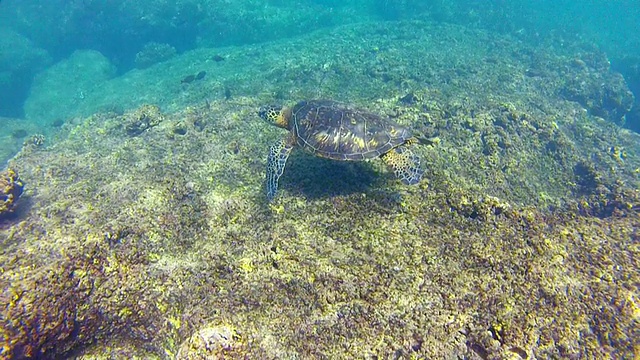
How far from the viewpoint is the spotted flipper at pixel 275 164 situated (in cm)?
479

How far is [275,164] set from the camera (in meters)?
5.03

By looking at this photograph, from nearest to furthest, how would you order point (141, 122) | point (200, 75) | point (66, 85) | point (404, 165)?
1. point (404, 165)
2. point (141, 122)
3. point (200, 75)
4. point (66, 85)

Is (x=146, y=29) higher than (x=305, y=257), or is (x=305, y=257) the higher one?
(x=305, y=257)

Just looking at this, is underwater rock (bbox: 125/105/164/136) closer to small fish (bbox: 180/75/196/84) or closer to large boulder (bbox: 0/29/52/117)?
small fish (bbox: 180/75/196/84)

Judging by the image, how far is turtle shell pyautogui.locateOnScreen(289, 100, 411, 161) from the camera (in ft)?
15.8

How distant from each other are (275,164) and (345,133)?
1379mm

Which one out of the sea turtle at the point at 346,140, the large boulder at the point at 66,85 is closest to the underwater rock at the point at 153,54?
the large boulder at the point at 66,85

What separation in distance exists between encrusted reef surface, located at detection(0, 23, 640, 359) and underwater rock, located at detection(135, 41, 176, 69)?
1856cm

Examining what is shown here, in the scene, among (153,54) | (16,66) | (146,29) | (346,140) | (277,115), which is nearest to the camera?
(346,140)

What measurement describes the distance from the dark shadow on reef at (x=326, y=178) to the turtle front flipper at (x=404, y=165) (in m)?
0.42

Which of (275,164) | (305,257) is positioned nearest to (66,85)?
(275,164)

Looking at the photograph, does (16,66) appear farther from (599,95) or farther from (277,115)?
(599,95)

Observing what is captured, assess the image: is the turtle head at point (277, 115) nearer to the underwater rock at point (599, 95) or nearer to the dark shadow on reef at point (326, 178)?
the dark shadow on reef at point (326, 178)

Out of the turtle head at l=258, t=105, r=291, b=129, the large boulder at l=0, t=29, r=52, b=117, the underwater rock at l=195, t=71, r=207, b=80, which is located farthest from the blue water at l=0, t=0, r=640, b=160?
the turtle head at l=258, t=105, r=291, b=129
